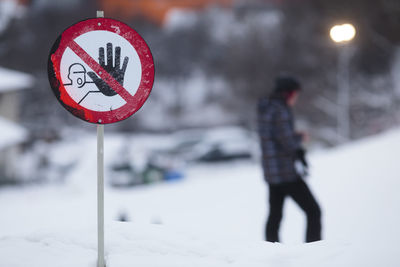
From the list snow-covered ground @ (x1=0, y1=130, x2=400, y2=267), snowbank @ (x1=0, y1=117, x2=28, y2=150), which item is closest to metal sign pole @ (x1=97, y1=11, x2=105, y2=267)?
snow-covered ground @ (x1=0, y1=130, x2=400, y2=267)

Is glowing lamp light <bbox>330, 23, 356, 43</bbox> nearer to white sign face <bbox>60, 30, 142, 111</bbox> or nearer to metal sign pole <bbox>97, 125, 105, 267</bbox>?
white sign face <bbox>60, 30, 142, 111</bbox>

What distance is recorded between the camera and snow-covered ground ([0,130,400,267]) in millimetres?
2906

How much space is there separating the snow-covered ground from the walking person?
428mm

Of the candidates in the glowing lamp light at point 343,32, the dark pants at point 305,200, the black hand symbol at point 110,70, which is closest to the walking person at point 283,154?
the dark pants at point 305,200

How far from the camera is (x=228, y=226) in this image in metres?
6.82

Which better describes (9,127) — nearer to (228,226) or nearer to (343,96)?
(228,226)

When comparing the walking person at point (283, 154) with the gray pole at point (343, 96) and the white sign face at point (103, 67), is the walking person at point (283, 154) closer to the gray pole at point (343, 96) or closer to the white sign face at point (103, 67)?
the white sign face at point (103, 67)

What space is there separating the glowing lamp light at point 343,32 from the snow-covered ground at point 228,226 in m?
2.68

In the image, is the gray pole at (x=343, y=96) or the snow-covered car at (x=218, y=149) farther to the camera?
the snow-covered car at (x=218, y=149)

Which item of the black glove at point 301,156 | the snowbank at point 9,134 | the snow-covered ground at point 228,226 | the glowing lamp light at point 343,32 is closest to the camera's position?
the snow-covered ground at point 228,226

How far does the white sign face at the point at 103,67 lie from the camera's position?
2660 mm

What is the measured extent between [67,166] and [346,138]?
19.3 m

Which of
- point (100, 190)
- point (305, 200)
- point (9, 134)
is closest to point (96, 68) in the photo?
point (100, 190)

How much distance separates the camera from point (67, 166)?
1033 inches
